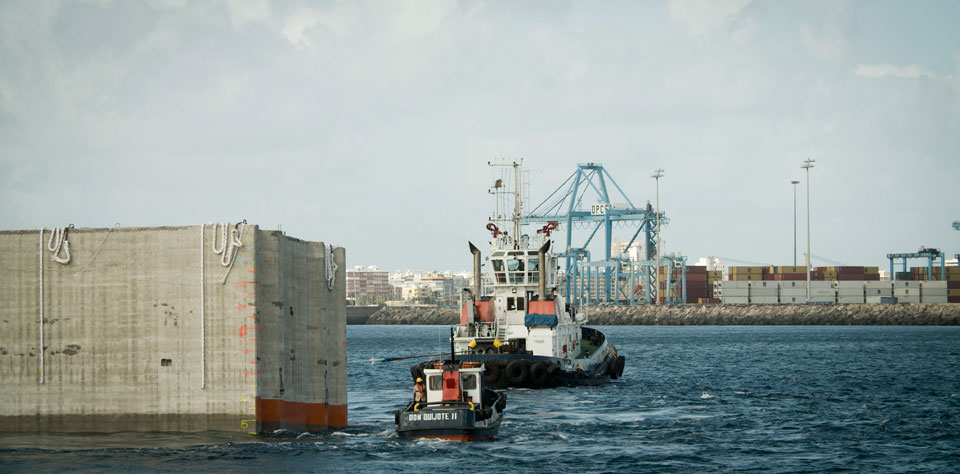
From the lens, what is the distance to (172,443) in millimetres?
22578

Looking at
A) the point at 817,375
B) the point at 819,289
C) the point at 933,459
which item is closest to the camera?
the point at 933,459

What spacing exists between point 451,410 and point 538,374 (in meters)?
17.1

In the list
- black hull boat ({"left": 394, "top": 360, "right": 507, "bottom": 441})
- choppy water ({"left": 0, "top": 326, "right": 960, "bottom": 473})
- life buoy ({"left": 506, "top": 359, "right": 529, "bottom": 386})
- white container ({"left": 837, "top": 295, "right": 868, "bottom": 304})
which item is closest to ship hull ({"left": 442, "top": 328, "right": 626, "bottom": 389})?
life buoy ({"left": 506, "top": 359, "right": 529, "bottom": 386})

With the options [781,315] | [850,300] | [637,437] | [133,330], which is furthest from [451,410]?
[850,300]

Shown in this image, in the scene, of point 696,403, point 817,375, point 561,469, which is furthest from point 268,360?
point 817,375

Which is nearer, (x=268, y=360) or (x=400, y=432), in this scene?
(x=268, y=360)

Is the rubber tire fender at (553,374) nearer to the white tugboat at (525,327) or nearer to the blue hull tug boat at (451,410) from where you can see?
the white tugboat at (525,327)

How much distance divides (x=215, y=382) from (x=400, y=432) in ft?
22.8

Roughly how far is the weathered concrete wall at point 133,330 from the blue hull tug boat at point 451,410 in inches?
209

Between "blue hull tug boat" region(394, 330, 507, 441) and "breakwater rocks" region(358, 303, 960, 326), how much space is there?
137m

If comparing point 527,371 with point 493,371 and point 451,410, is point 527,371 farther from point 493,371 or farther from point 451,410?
point 451,410

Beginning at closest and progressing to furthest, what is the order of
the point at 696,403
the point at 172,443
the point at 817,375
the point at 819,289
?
1. the point at 172,443
2. the point at 696,403
3. the point at 817,375
4. the point at 819,289

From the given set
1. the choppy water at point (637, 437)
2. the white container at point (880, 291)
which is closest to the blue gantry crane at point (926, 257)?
the white container at point (880, 291)

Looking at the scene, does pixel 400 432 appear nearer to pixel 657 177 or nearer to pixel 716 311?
pixel 657 177
